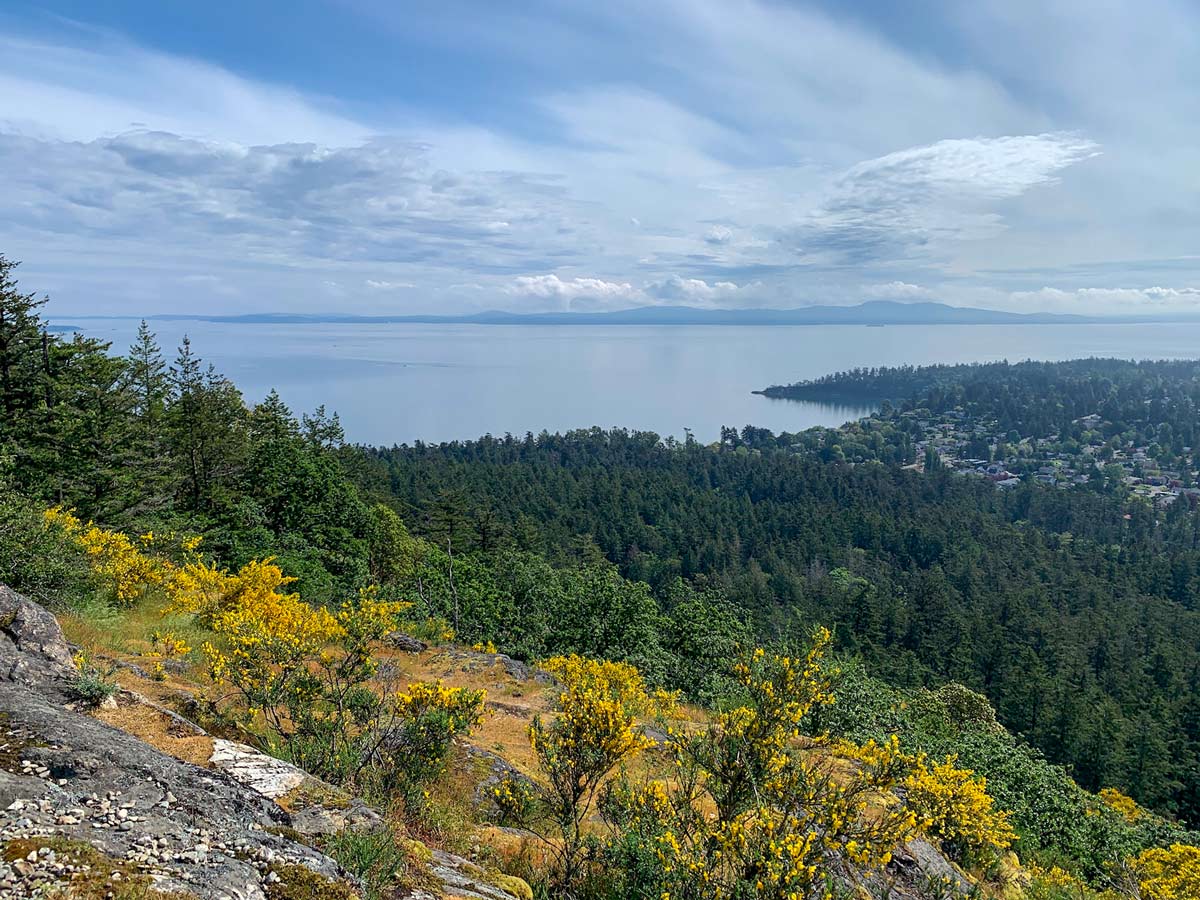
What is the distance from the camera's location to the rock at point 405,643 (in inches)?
557

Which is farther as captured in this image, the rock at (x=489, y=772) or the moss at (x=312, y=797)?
the rock at (x=489, y=772)

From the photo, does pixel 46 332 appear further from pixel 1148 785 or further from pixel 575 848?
pixel 1148 785

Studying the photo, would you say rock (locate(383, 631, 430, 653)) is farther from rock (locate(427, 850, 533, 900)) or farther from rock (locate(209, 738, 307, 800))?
rock (locate(427, 850, 533, 900))

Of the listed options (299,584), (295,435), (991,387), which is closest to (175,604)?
(299,584)

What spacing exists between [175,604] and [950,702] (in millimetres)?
26887

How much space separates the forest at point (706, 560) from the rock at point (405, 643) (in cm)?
202

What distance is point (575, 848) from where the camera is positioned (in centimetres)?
529

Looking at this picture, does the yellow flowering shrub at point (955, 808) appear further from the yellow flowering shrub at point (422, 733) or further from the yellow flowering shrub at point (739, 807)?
the yellow flowering shrub at point (422, 733)

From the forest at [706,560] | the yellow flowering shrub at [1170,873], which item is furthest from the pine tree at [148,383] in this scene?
the yellow flowering shrub at [1170,873]

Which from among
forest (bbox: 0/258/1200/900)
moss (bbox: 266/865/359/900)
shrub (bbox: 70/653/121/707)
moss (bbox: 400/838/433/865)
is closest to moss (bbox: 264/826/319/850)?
moss (bbox: 266/865/359/900)

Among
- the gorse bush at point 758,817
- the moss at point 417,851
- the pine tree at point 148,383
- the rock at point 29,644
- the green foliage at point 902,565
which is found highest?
the pine tree at point 148,383

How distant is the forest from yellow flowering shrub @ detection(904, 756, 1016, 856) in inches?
55.5

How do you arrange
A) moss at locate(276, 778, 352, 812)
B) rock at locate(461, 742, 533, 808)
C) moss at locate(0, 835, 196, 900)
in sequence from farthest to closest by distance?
rock at locate(461, 742, 533, 808) < moss at locate(276, 778, 352, 812) < moss at locate(0, 835, 196, 900)

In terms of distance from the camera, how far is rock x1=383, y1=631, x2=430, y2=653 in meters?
14.1
